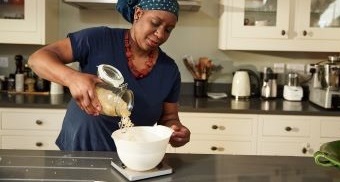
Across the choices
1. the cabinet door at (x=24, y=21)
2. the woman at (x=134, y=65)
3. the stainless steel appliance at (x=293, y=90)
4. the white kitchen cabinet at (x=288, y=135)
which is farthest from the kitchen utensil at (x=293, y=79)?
the cabinet door at (x=24, y=21)

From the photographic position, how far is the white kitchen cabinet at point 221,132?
2.60m

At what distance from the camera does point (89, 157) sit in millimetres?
1336

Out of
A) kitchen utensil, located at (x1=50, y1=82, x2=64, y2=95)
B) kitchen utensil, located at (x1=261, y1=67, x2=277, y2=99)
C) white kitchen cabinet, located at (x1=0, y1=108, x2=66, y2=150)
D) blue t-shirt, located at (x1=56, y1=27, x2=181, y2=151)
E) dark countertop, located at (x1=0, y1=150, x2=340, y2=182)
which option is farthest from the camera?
kitchen utensil, located at (x1=261, y1=67, x2=277, y2=99)

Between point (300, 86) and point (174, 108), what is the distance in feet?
5.70

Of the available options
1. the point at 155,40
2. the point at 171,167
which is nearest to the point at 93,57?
the point at 155,40

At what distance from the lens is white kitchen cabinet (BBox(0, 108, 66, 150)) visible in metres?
2.54

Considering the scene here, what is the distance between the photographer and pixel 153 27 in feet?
4.73

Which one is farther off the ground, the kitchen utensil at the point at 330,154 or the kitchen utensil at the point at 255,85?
the kitchen utensil at the point at 255,85

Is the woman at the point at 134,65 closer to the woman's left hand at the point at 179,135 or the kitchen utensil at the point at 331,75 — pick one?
the woman's left hand at the point at 179,135

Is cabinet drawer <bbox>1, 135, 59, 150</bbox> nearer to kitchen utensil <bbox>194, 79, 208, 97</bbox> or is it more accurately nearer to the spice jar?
kitchen utensil <bbox>194, 79, 208, 97</bbox>

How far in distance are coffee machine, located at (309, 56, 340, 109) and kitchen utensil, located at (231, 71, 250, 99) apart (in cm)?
47

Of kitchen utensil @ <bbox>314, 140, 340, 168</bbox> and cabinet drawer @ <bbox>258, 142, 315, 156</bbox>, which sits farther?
cabinet drawer @ <bbox>258, 142, 315, 156</bbox>

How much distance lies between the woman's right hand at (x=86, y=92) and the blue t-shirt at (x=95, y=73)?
38 centimetres

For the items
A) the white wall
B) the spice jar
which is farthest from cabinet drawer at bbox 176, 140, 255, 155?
the spice jar
